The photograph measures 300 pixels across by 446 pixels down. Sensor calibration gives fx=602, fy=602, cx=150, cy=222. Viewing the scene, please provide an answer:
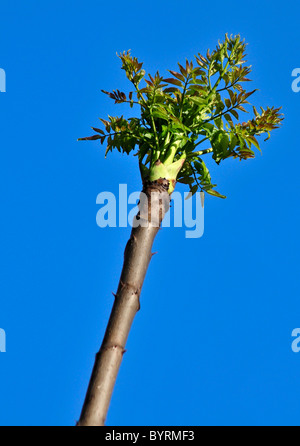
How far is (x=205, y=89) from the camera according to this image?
453 centimetres

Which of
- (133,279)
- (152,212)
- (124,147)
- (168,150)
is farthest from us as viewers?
(124,147)

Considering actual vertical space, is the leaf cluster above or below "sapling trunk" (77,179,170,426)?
above

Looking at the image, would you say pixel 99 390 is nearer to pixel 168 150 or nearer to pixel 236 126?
pixel 168 150

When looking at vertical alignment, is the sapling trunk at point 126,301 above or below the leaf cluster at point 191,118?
below

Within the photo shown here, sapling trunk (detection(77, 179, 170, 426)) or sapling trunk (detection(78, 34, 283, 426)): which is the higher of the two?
sapling trunk (detection(78, 34, 283, 426))

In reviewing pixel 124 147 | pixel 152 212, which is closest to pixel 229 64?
pixel 124 147

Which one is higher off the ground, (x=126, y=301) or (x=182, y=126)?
(x=182, y=126)

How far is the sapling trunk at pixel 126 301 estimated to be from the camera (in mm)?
3455

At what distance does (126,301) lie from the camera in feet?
12.3

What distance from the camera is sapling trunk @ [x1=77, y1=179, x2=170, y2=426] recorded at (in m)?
3.46

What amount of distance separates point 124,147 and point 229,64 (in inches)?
40.2

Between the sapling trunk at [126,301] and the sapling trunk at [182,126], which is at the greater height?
the sapling trunk at [182,126]
